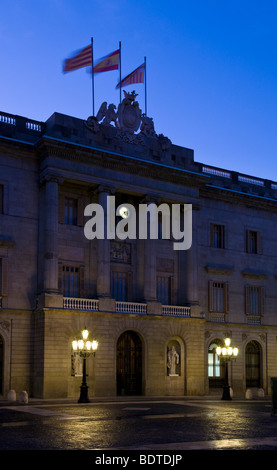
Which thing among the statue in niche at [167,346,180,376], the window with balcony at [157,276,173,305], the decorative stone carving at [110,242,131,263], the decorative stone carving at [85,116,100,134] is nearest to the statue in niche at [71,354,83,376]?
the statue in niche at [167,346,180,376]

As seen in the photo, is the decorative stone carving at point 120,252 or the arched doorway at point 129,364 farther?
the decorative stone carving at point 120,252

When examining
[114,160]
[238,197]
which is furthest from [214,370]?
[114,160]

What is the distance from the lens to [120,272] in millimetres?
44594

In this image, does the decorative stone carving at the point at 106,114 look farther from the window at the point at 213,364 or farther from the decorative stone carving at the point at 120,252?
the window at the point at 213,364

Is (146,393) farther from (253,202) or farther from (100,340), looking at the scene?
(253,202)

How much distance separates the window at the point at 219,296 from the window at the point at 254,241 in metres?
4.53

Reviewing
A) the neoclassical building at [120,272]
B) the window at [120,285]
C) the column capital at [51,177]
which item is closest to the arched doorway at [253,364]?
the neoclassical building at [120,272]

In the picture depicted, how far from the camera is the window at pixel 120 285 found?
4409 cm

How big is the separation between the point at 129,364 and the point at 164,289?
21.6ft

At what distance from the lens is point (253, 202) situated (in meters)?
52.8

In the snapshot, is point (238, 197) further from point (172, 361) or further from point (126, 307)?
point (172, 361)
